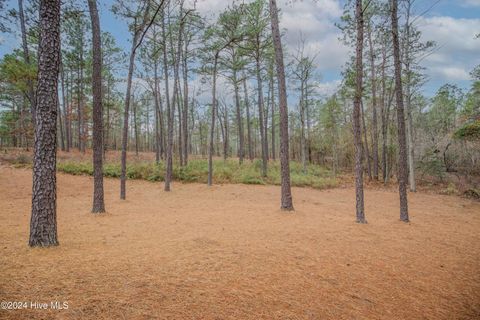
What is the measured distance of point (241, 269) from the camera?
358cm

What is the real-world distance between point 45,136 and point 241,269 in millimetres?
3795

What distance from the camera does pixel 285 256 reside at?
418 cm

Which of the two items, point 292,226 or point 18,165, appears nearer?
point 292,226

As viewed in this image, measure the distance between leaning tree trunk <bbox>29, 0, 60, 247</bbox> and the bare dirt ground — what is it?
36 cm

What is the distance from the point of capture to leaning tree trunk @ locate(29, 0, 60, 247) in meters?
4.04

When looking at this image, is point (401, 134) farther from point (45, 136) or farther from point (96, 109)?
point (96, 109)

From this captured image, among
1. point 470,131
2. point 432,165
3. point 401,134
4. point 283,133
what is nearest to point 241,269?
point 283,133

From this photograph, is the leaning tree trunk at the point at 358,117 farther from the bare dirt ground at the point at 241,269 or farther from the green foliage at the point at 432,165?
the green foliage at the point at 432,165

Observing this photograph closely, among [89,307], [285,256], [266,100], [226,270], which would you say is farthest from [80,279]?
[266,100]

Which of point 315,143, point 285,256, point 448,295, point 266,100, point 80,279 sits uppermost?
point 266,100

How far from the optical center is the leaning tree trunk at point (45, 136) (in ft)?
13.2

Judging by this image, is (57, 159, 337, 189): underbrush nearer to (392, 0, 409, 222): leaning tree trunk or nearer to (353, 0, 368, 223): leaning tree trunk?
(392, 0, 409, 222): leaning tree trunk

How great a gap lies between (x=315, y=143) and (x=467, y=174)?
14.5 m

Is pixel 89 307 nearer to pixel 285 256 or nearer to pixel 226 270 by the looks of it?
pixel 226 270
